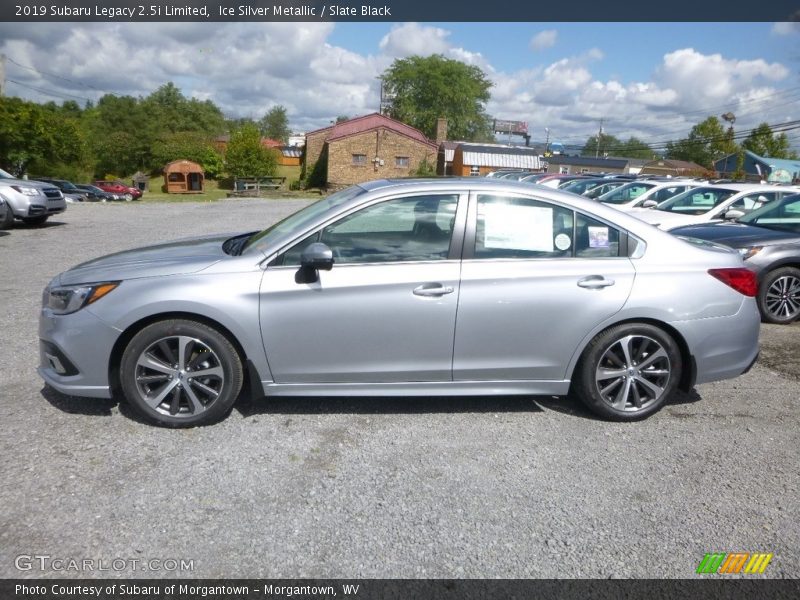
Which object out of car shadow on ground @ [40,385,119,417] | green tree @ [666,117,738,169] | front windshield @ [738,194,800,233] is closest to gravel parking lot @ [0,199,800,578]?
car shadow on ground @ [40,385,119,417]

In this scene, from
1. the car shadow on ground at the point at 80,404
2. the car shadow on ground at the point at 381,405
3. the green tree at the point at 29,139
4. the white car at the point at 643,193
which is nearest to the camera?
the car shadow on ground at the point at 80,404

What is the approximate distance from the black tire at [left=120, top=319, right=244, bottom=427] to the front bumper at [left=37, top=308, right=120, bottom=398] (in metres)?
0.12

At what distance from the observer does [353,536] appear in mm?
2826

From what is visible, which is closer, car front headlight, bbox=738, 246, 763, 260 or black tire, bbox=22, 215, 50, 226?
car front headlight, bbox=738, 246, 763, 260

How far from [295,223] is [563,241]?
6.13 ft

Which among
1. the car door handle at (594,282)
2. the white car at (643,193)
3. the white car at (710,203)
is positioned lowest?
the car door handle at (594,282)

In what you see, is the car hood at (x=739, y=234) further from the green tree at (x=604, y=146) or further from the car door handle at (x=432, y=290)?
the green tree at (x=604, y=146)

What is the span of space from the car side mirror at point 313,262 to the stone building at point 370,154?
1662 inches

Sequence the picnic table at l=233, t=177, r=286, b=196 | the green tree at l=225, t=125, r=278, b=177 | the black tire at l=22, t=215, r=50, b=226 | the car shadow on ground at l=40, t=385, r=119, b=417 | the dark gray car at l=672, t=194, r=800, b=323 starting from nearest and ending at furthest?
the car shadow on ground at l=40, t=385, r=119, b=417 < the dark gray car at l=672, t=194, r=800, b=323 < the black tire at l=22, t=215, r=50, b=226 < the picnic table at l=233, t=177, r=286, b=196 < the green tree at l=225, t=125, r=278, b=177

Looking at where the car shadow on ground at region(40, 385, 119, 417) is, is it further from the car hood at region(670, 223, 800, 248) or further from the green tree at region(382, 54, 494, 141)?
the green tree at region(382, 54, 494, 141)

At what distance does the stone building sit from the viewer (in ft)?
152

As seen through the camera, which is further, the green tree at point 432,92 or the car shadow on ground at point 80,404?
the green tree at point 432,92

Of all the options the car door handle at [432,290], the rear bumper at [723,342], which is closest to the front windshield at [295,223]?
the car door handle at [432,290]

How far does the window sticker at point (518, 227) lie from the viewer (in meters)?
3.94
